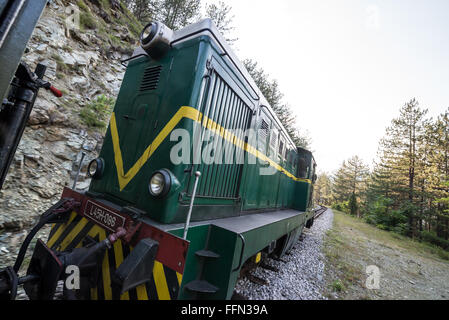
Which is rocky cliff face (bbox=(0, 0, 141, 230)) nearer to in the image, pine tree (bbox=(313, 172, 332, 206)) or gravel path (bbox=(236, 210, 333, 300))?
gravel path (bbox=(236, 210, 333, 300))

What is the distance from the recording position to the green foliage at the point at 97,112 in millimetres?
5039

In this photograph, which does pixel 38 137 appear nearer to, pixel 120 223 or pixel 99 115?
pixel 99 115

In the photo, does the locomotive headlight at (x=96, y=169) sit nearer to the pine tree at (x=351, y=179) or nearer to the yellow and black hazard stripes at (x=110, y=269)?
the yellow and black hazard stripes at (x=110, y=269)

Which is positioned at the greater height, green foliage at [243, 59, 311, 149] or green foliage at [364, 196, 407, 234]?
green foliage at [243, 59, 311, 149]

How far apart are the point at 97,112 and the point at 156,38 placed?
4377 mm

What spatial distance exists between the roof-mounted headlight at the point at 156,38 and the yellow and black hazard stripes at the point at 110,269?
1900mm

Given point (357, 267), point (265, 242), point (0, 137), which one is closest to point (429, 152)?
point (357, 267)

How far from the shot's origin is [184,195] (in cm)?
187

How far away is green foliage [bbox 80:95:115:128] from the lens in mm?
5039

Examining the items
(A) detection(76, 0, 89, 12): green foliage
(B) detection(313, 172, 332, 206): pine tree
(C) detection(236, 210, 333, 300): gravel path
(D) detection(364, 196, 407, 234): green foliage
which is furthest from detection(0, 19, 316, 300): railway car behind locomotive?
(B) detection(313, 172, 332, 206): pine tree

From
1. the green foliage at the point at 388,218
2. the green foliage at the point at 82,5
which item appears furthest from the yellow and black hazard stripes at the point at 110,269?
the green foliage at the point at 388,218

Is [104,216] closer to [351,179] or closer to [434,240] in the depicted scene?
[434,240]

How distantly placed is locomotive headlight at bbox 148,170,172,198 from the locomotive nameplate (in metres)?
0.33
